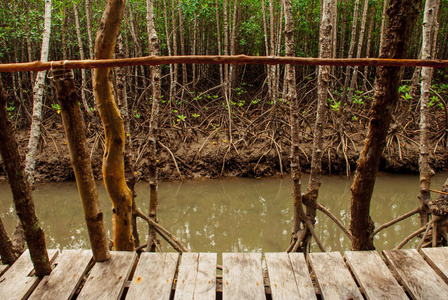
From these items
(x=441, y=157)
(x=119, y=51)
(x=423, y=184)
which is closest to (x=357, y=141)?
(x=441, y=157)

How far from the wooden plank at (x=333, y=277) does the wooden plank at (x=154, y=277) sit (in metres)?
0.73

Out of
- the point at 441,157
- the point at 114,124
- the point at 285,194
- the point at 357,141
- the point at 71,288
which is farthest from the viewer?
the point at 357,141

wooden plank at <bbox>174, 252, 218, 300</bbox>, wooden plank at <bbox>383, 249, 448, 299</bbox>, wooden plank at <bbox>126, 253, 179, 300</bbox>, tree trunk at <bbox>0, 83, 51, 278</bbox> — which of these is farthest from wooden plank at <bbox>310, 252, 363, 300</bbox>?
tree trunk at <bbox>0, 83, 51, 278</bbox>

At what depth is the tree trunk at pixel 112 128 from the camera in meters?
1.73

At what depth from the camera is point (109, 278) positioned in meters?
1.55

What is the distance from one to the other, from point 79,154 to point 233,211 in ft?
11.1

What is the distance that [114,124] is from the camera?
1.84 m

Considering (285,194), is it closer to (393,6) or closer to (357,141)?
(357,141)

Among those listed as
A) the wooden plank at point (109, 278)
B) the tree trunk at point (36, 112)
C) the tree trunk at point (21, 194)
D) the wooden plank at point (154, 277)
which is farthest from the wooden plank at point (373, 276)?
the tree trunk at point (36, 112)

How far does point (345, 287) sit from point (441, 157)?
5.37 metres

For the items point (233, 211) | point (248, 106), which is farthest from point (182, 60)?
point (248, 106)

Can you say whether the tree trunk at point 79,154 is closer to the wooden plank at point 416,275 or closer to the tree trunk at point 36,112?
the wooden plank at point 416,275

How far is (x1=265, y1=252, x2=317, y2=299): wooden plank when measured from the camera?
1465 mm

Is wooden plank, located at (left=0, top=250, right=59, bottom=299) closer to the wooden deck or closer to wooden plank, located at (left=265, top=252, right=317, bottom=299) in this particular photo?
the wooden deck
